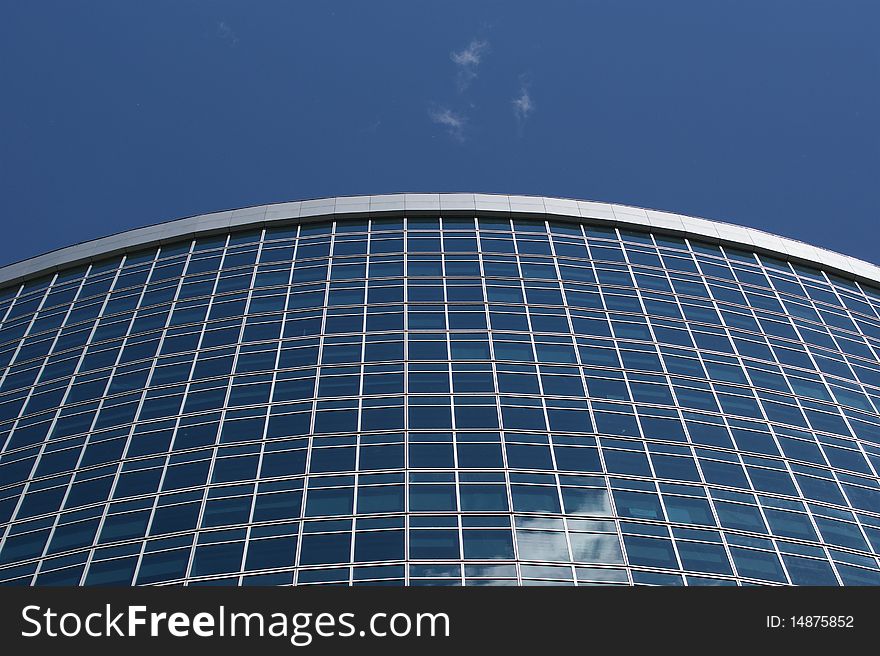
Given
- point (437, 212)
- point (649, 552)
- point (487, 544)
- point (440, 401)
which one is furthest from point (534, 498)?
point (437, 212)

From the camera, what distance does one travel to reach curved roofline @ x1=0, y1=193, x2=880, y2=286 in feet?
211

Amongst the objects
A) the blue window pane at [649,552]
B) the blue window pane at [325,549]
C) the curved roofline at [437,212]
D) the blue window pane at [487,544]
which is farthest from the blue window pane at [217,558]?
the curved roofline at [437,212]

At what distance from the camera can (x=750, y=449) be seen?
4931 centimetres

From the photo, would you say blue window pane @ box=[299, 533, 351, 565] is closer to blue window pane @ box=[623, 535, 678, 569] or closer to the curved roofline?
blue window pane @ box=[623, 535, 678, 569]

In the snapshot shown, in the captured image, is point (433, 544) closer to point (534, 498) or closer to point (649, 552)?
point (534, 498)

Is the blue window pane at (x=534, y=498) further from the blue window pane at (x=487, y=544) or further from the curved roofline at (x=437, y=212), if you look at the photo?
the curved roofline at (x=437, y=212)

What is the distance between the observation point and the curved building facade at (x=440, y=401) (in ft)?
143

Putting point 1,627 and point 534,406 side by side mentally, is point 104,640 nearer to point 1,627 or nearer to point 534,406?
point 1,627

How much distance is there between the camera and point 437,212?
6431cm

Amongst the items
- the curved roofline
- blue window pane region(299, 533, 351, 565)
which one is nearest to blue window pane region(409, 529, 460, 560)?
blue window pane region(299, 533, 351, 565)

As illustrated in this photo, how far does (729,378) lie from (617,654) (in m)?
34.5

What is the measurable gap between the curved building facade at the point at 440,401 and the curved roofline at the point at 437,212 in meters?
0.17

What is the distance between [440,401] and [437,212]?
16.8 metres

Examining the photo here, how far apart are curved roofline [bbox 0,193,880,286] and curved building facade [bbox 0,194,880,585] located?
0.17 metres
